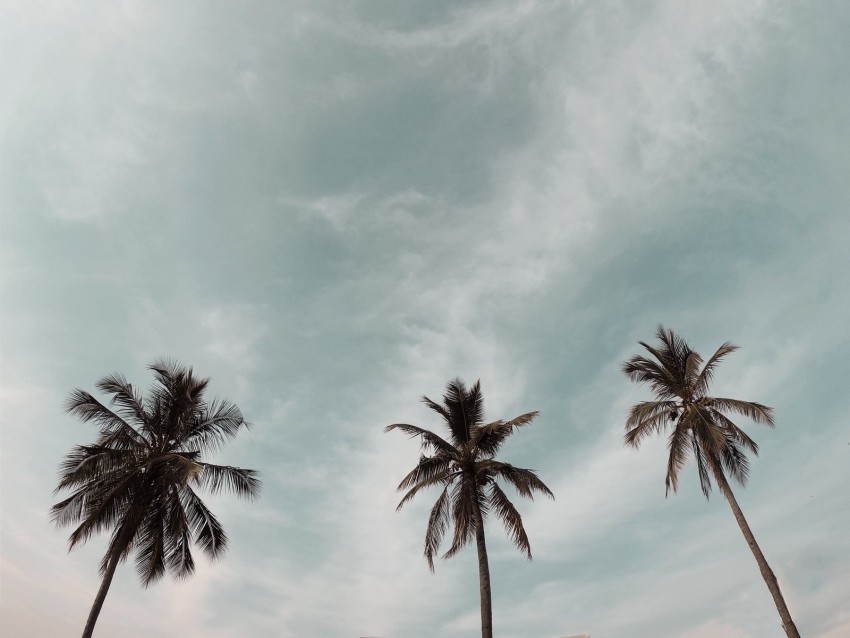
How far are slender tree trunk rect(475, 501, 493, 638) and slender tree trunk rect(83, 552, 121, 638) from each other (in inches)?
563

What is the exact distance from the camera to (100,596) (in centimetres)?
1891

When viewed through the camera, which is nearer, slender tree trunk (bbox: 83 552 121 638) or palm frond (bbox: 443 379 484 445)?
slender tree trunk (bbox: 83 552 121 638)

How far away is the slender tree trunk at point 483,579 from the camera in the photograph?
20797 millimetres

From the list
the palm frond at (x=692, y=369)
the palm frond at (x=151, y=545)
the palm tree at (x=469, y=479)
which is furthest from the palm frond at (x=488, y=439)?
the palm frond at (x=151, y=545)

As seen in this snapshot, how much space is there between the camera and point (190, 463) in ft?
61.9

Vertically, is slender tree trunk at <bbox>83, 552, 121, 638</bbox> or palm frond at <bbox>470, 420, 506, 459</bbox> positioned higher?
palm frond at <bbox>470, 420, 506, 459</bbox>

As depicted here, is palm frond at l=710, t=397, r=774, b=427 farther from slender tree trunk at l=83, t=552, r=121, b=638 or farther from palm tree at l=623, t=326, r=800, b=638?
slender tree trunk at l=83, t=552, r=121, b=638

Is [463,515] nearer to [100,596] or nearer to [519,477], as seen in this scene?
[519,477]

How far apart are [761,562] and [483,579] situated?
12.1m

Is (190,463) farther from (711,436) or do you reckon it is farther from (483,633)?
(711,436)

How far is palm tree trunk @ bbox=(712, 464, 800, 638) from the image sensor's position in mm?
20669

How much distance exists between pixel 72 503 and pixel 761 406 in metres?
29.9

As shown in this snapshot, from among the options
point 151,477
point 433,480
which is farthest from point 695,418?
point 151,477

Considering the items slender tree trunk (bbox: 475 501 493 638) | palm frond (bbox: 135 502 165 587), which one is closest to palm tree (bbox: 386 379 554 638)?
slender tree trunk (bbox: 475 501 493 638)
